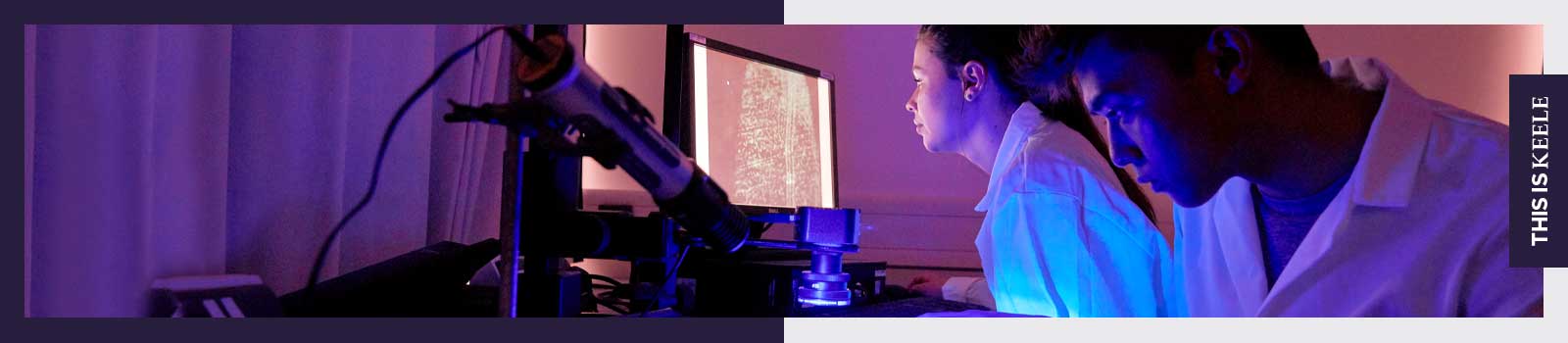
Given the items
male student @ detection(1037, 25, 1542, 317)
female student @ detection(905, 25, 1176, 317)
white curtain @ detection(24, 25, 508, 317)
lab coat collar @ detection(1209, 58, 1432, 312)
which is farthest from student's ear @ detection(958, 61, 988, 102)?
white curtain @ detection(24, 25, 508, 317)

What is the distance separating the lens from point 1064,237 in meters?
0.96

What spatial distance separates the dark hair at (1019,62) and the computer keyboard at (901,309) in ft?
0.80

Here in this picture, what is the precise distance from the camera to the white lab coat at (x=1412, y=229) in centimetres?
76

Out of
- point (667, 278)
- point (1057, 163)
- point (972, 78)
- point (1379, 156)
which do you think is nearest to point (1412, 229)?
point (1379, 156)

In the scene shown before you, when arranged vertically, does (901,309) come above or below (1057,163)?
below

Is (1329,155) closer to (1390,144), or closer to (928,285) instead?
(1390,144)

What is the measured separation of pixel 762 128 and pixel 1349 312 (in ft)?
2.21

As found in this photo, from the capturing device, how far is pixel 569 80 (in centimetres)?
49

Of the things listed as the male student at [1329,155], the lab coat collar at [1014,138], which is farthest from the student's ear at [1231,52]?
the lab coat collar at [1014,138]

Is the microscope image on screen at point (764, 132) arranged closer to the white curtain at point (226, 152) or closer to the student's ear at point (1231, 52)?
the white curtain at point (226, 152)

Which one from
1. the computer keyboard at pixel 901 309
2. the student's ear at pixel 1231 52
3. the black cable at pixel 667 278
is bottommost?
the computer keyboard at pixel 901 309

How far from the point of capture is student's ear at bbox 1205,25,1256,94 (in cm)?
79

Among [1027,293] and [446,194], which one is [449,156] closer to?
[446,194]

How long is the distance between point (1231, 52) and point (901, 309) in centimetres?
46
